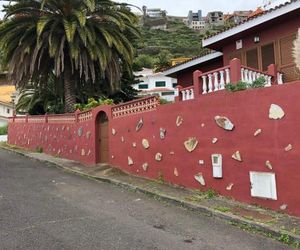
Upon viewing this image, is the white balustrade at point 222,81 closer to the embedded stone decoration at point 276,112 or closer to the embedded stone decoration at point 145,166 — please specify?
the embedded stone decoration at point 276,112

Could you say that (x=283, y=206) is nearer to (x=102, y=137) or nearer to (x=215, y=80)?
(x=215, y=80)

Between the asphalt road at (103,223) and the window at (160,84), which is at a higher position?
the window at (160,84)

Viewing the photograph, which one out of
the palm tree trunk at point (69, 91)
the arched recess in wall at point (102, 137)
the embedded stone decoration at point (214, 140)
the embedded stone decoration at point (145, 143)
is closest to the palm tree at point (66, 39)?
the palm tree trunk at point (69, 91)

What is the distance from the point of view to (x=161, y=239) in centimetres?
656

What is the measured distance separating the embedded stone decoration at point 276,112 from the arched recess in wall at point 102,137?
764 cm

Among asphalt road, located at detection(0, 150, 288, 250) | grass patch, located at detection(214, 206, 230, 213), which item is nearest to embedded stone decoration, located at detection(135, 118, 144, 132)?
Result: asphalt road, located at detection(0, 150, 288, 250)

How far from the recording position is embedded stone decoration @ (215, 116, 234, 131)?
910cm

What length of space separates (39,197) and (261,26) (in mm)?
8048

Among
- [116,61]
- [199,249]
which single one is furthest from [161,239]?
[116,61]

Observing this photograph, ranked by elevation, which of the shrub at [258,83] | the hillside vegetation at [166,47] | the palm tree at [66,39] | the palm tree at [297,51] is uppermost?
the hillside vegetation at [166,47]

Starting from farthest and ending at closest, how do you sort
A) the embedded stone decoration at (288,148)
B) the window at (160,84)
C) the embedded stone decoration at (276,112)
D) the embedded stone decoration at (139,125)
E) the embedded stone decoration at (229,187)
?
the window at (160,84), the embedded stone decoration at (139,125), the embedded stone decoration at (229,187), the embedded stone decoration at (276,112), the embedded stone decoration at (288,148)

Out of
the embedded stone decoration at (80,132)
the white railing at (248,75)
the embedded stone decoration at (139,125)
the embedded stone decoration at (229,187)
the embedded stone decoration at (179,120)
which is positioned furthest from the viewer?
the embedded stone decoration at (80,132)

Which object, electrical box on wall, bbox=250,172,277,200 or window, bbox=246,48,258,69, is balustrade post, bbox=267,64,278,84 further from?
electrical box on wall, bbox=250,172,277,200

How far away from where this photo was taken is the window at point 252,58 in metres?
13.0
